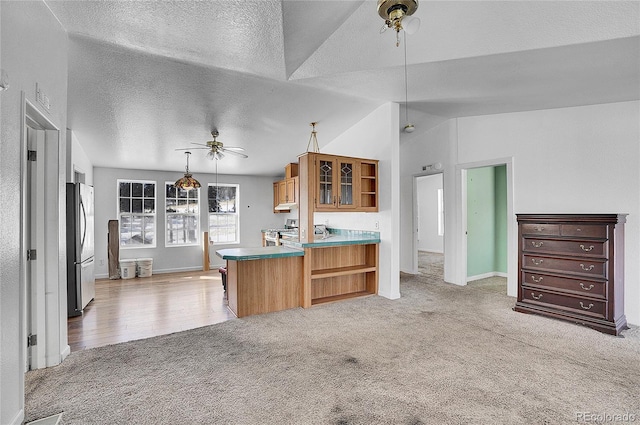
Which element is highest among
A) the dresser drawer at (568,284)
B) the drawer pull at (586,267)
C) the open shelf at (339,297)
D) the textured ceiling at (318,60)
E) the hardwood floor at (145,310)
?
the textured ceiling at (318,60)

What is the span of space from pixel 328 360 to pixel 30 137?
3.03 metres

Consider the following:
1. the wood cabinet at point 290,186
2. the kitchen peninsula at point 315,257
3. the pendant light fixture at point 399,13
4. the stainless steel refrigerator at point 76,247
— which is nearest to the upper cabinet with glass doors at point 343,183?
the kitchen peninsula at point 315,257

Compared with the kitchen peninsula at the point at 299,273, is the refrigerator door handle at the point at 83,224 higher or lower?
higher

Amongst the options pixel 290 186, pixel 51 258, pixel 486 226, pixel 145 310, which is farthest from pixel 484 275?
pixel 51 258

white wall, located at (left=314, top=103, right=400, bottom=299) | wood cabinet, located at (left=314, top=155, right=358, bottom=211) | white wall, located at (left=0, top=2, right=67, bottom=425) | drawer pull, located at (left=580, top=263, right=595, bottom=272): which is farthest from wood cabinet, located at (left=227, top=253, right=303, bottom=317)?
drawer pull, located at (left=580, top=263, right=595, bottom=272)

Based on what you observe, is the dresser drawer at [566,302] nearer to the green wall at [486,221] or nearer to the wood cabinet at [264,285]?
the green wall at [486,221]

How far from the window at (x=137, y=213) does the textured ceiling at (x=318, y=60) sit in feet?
8.85

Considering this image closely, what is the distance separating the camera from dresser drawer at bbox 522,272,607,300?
3.17 m

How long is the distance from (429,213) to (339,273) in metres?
6.69

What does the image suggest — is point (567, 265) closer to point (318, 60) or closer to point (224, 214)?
point (318, 60)

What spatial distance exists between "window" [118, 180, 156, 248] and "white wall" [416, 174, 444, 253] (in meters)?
7.87

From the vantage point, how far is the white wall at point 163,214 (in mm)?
6719

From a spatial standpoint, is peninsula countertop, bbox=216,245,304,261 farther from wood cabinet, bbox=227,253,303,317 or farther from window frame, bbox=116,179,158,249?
window frame, bbox=116,179,158,249

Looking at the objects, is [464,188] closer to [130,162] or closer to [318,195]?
[318,195]
